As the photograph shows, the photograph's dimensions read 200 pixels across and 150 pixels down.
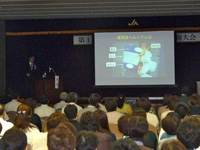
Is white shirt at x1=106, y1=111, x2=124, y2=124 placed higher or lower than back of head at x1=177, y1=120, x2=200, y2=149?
lower

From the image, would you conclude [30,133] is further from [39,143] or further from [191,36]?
[191,36]

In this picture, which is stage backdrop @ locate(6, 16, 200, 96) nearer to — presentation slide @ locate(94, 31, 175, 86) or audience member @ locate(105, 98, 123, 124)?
presentation slide @ locate(94, 31, 175, 86)

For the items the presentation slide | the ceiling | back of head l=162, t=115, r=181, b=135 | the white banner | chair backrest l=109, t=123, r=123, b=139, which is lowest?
chair backrest l=109, t=123, r=123, b=139

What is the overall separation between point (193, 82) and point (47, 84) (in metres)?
4.72

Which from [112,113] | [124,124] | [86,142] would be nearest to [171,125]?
[124,124]

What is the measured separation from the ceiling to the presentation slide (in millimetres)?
711

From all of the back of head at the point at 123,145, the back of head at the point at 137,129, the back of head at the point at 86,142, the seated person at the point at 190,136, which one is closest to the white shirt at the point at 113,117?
the back of head at the point at 137,129

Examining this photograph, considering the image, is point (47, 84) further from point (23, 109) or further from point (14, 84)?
point (23, 109)

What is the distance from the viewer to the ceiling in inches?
352

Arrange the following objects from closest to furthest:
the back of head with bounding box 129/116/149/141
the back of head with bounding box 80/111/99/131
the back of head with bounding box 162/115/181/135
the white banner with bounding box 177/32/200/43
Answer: the back of head with bounding box 129/116/149/141, the back of head with bounding box 162/115/181/135, the back of head with bounding box 80/111/99/131, the white banner with bounding box 177/32/200/43

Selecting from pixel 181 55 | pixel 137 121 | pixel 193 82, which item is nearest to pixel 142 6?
pixel 181 55

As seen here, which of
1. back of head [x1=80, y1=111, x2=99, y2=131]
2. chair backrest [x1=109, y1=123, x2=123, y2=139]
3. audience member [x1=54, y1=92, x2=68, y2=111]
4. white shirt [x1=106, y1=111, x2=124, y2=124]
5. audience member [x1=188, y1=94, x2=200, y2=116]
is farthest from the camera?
audience member [x1=54, y1=92, x2=68, y2=111]

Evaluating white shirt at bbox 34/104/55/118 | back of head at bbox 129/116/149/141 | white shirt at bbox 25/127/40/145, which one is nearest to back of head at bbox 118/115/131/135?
back of head at bbox 129/116/149/141

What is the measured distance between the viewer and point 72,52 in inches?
452
